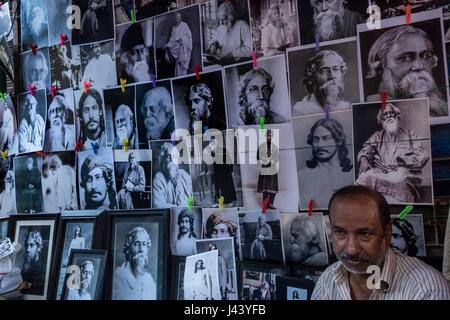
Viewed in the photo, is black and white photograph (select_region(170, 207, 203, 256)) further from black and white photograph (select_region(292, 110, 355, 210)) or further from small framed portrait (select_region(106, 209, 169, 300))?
black and white photograph (select_region(292, 110, 355, 210))

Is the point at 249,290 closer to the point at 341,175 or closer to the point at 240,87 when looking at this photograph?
the point at 341,175

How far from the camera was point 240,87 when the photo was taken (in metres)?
1.44

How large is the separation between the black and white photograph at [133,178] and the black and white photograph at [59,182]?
27 cm

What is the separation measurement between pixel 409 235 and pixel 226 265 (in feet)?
2.10

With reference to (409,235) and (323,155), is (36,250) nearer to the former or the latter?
(323,155)

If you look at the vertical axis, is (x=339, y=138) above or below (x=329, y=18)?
below

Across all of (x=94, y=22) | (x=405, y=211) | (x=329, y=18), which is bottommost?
(x=405, y=211)

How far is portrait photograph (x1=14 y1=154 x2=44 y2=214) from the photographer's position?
1.96 m

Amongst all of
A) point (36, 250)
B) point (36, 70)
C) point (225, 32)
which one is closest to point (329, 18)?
point (225, 32)

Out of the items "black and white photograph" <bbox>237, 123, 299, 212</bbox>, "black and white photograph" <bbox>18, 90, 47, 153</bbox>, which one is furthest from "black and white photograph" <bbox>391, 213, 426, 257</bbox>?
"black and white photograph" <bbox>18, 90, 47, 153</bbox>

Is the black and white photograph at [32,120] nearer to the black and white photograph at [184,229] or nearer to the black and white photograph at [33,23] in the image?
the black and white photograph at [33,23]

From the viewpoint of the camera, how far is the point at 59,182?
74.6 inches

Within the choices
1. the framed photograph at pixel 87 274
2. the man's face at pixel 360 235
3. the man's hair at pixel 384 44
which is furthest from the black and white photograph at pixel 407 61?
the framed photograph at pixel 87 274

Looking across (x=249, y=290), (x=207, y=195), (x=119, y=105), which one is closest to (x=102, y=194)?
(x=119, y=105)
